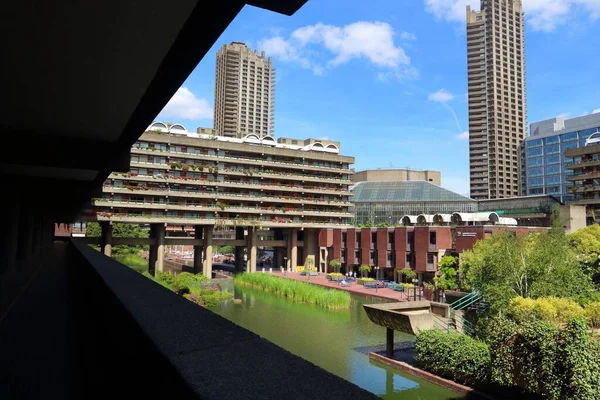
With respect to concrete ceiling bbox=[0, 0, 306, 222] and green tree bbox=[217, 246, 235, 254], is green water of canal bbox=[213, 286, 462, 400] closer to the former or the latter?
concrete ceiling bbox=[0, 0, 306, 222]

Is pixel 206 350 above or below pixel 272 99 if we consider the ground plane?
below

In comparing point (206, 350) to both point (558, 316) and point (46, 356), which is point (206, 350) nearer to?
point (46, 356)

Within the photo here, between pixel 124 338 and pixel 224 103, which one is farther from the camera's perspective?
pixel 224 103

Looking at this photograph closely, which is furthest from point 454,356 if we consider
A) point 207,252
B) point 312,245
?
point 312,245

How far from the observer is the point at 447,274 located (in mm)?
41188

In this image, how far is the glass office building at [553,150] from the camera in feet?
333

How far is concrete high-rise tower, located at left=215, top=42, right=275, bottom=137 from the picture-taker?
6673 inches

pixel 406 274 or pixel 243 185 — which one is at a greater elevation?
pixel 243 185

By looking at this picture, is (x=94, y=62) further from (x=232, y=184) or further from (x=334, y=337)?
(x=232, y=184)

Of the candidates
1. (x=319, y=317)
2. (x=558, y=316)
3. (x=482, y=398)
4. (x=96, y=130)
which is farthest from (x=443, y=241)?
(x=96, y=130)

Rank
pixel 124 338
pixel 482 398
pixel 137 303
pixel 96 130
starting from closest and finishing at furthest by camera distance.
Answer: pixel 124 338 < pixel 137 303 < pixel 96 130 < pixel 482 398

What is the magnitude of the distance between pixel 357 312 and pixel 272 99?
5988 inches

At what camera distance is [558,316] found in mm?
21750

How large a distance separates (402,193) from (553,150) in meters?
38.5
